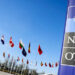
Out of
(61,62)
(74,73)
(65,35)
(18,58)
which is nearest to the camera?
(74,73)

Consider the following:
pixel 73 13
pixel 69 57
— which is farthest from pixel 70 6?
pixel 69 57

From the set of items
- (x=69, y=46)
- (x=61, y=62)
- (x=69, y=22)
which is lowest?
(x=61, y=62)

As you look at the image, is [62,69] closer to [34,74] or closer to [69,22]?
[69,22]

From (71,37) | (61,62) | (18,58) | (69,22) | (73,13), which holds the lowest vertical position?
(18,58)

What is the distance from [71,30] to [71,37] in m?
0.34

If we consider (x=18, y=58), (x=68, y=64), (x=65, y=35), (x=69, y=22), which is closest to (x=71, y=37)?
(x=65, y=35)

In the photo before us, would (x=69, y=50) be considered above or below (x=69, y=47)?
below

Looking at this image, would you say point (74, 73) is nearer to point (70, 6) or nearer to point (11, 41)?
point (70, 6)

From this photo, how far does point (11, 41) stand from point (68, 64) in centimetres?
3572

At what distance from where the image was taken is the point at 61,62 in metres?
5.54

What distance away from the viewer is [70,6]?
6.26 meters

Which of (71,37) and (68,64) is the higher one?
(71,37)

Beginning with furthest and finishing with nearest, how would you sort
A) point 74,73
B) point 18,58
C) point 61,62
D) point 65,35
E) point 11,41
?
1. point 18,58
2. point 11,41
3. point 65,35
4. point 61,62
5. point 74,73

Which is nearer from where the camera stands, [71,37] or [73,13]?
[71,37]
